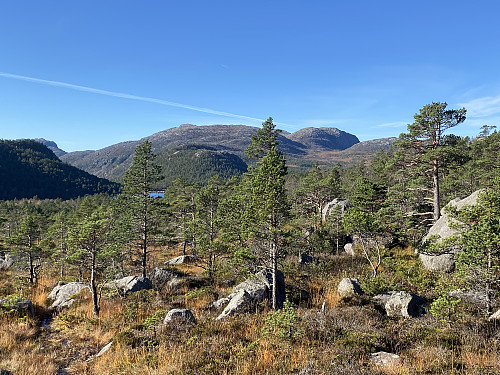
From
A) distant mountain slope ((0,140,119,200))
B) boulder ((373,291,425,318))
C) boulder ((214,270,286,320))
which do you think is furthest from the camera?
distant mountain slope ((0,140,119,200))

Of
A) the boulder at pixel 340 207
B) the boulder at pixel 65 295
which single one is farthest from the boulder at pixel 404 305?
the boulder at pixel 340 207

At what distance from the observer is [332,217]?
95.5 feet

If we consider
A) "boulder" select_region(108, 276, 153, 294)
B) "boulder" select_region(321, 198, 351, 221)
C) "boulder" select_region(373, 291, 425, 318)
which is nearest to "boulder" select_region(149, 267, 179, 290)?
"boulder" select_region(108, 276, 153, 294)

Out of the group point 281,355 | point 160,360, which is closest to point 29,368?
point 160,360

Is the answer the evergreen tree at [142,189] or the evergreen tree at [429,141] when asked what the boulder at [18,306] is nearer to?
the evergreen tree at [142,189]

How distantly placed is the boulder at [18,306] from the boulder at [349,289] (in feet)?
47.9

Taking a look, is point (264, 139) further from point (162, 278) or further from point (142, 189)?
point (162, 278)

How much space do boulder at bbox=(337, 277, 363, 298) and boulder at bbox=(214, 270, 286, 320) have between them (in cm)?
288

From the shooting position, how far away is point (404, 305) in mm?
9516

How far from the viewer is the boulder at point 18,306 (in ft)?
35.6

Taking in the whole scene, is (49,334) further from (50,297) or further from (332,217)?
(332,217)

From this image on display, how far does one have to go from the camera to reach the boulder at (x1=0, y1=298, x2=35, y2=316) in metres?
10.8

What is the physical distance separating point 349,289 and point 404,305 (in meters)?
2.85

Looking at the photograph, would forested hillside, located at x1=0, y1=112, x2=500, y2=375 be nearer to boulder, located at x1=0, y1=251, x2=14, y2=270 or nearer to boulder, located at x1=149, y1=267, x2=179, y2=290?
boulder, located at x1=149, y1=267, x2=179, y2=290
